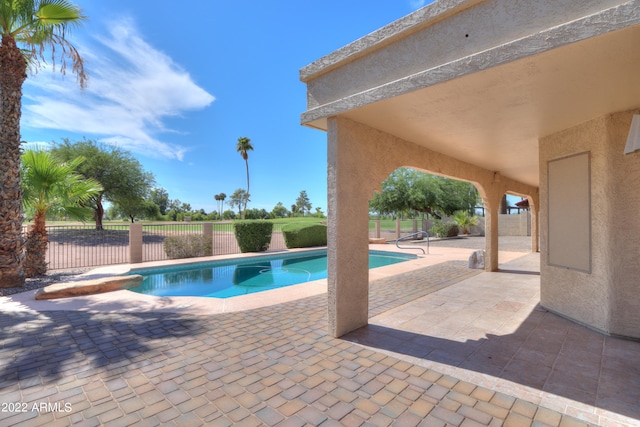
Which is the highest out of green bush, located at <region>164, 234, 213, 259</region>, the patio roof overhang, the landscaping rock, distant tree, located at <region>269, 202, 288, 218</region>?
distant tree, located at <region>269, 202, 288, 218</region>

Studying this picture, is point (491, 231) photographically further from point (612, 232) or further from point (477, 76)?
point (477, 76)

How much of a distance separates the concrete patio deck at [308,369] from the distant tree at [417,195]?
77.8 feet

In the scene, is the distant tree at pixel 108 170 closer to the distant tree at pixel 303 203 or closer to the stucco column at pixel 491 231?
the stucco column at pixel 491 231

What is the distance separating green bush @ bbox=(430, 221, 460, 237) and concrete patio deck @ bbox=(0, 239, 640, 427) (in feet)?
61.0

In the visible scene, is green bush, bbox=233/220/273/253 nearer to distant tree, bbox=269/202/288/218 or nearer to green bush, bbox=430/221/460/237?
green bush, bbox=430/221/460/237

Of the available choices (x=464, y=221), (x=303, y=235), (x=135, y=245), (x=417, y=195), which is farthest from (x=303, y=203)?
(x=135, y=245)

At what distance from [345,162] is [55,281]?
8.76 meters

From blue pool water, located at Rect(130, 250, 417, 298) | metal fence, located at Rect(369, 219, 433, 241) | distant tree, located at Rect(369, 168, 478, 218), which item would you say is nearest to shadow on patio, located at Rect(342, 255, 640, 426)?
blue pool water, located at Rect(130, 250, 417, 298)

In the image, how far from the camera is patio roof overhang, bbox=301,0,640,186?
2424 mm

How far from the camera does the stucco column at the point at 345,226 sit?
4105mm

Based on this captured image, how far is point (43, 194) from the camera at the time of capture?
26.4 feet

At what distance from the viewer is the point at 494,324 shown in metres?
4.66

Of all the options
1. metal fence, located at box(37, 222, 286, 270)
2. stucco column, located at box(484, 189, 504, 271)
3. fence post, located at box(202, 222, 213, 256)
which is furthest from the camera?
metal fence, located at box(37, 222, 286, 270)

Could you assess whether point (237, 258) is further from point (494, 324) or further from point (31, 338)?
point (494, 324)
